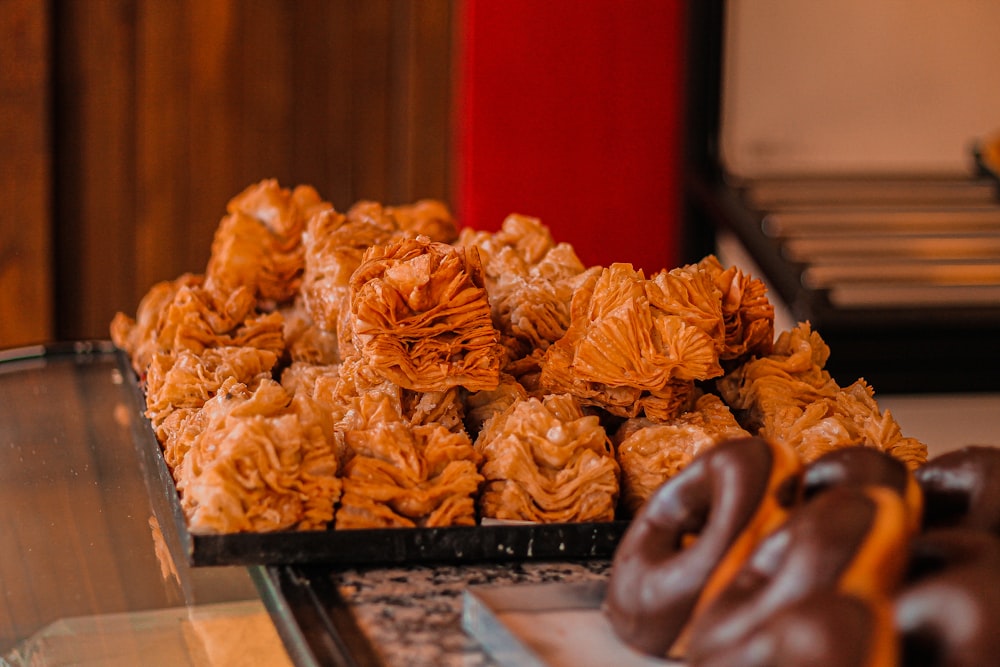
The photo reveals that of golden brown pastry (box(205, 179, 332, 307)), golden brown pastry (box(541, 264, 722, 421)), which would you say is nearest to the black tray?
golden brown pastry (box(541, 264, 722, 421))

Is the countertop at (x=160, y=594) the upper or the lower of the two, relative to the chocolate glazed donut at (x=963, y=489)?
lower

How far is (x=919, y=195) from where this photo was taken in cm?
520

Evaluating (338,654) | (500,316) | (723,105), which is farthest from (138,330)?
(723,105)

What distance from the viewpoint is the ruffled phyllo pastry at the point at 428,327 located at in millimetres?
1379

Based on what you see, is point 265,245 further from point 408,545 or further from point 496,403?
point 408,545

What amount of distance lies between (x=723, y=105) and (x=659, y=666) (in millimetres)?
4430

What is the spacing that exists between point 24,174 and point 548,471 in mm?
3681

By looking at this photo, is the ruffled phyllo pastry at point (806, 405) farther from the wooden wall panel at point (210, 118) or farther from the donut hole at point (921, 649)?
the wooden wall panel at point (210, 118)

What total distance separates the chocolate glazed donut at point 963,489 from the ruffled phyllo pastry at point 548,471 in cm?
42

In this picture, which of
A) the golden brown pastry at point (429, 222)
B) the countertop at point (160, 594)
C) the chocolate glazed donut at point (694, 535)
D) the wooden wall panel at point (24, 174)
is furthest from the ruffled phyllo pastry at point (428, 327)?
the wooden wall panel at point (24, 174)

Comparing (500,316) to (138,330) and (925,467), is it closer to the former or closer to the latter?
(925,467)

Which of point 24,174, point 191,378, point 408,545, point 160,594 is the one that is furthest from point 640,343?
point 24,174

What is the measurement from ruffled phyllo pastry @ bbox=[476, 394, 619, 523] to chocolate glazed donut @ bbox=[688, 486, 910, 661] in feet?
1.62

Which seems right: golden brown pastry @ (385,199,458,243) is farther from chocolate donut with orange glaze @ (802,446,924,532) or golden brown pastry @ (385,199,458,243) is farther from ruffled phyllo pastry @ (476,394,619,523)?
chocolate donut with orange glaze @ (802,446,924,532)
